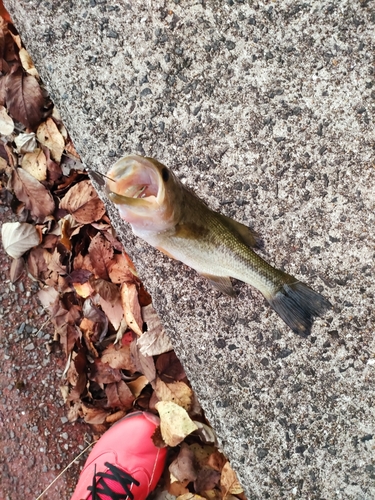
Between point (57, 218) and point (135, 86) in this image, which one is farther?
point (57, 218)

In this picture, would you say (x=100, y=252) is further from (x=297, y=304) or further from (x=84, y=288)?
(x=297, y=304)

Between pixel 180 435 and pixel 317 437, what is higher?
pixel 317 437

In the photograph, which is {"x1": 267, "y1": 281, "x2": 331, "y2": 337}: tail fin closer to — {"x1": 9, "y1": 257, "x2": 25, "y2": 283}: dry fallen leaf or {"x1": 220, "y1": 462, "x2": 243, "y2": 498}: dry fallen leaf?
{"x1": 220, "y1": 462, "x2": 243, "y2": 498}: dry fallen leaf

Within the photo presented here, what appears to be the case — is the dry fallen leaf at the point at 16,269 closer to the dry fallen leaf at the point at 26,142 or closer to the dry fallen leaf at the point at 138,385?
the dry fallen leaf at the point at 26,142

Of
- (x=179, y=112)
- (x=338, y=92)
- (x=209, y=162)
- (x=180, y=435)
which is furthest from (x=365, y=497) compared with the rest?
(x=179, y=112)

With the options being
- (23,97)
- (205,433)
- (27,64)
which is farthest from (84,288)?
(27,64)

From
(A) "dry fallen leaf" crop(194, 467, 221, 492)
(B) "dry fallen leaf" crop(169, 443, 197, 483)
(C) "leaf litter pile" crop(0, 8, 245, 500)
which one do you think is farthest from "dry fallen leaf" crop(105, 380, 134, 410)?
(A) "dry fallen leaf" crop(194, 467, 221, 492)

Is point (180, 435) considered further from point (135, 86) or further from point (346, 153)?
point (135, 86)
